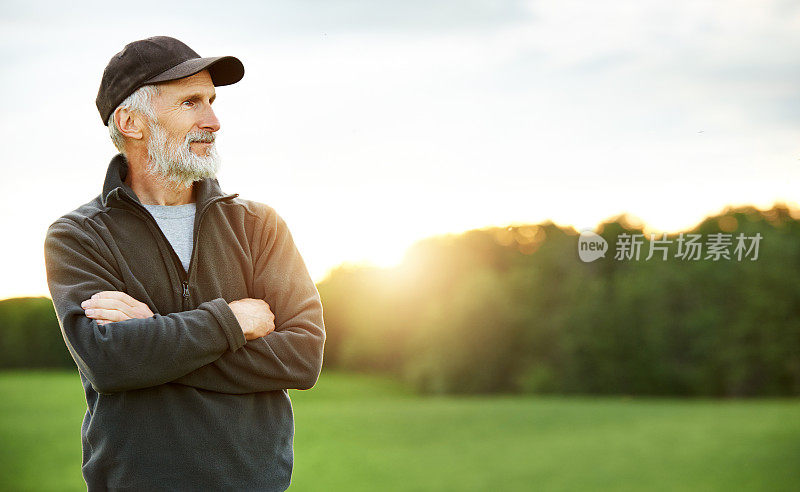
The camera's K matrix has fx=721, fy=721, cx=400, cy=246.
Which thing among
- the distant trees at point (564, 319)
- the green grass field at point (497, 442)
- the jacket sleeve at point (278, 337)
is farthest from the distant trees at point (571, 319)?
the jacket sleeve at point (278, 337)

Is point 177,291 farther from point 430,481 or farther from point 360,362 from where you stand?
point 360,362

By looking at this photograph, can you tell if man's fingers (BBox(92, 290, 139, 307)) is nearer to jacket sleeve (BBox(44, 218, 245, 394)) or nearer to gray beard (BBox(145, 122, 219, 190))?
jacket sleeve (BBox(44, 218, 245, 394))

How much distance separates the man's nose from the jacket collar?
0.56 ft

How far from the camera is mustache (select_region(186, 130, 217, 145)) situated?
6.84 ft

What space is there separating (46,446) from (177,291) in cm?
2529

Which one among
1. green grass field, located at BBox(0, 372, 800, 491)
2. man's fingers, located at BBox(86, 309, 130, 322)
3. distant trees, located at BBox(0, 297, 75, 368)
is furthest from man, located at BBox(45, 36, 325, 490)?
distant trees, located at BBox(0, 297, 75, 368)

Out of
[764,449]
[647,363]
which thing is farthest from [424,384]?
[764,449]

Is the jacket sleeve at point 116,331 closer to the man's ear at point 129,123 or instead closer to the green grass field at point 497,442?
the man's ear at point 129,123

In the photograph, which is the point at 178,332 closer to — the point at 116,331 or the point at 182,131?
the point at 116,331

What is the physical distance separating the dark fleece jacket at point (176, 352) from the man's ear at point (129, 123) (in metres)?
0.10

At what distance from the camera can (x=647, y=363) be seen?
32.3m

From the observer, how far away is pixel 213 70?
2.19 meters

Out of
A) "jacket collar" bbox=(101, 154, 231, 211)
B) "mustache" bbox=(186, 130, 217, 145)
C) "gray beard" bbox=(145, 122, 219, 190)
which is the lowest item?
"jacket collar" bbox=(101, 154, 231, 211)

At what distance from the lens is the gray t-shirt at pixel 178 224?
6.86ft
